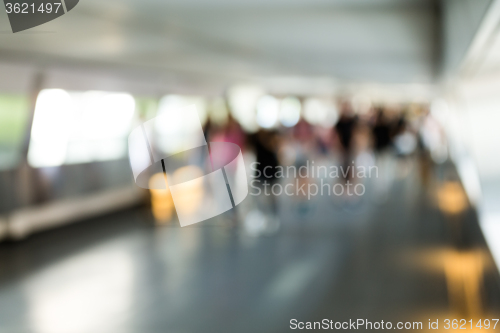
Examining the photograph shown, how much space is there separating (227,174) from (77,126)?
4.08 m

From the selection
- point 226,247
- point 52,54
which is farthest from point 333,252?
point 52,54

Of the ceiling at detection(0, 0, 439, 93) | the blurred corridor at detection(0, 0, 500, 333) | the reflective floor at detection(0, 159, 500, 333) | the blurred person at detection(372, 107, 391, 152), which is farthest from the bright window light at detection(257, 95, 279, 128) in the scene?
the blurred person at detection(372, 107, 391, 152)

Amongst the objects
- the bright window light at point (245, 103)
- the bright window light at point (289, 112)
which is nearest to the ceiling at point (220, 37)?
the bright window light at point (245, 103)

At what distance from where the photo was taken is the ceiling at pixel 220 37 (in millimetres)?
4551

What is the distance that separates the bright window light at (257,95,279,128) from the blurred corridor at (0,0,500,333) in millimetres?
44

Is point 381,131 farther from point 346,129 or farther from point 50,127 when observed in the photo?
point 50,127

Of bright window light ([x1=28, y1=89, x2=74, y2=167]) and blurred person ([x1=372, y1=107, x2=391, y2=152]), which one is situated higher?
bright window light ([x1=28, y1=89, x2=74, y2=167])

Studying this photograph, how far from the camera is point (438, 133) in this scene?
15586mm

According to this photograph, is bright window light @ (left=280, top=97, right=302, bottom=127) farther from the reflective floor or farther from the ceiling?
the reflective floor

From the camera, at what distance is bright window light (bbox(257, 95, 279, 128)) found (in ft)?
25.3

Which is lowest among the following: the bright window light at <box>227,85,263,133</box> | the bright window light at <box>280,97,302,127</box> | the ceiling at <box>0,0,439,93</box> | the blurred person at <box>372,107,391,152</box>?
the blurred person at <box>372,107,391,152</box>

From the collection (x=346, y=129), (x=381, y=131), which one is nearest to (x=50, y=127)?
(x=346, y=129)

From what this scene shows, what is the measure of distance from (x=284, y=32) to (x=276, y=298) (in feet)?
14.0

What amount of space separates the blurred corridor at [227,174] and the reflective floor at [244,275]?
0.11 ft
